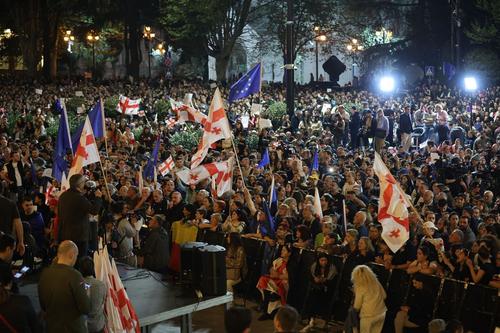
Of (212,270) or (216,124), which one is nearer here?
(212,270)

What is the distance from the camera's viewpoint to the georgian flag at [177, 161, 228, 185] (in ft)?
51.1

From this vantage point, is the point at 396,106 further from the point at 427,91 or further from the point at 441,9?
the point at 441,9

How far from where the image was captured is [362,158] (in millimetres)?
20219

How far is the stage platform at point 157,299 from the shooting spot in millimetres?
10102

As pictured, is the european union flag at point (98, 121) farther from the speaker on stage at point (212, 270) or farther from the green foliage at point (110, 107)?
the green foliage at point (110, 107)

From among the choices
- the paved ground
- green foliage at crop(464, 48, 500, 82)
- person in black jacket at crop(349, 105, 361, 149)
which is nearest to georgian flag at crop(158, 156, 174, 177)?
the paved ground

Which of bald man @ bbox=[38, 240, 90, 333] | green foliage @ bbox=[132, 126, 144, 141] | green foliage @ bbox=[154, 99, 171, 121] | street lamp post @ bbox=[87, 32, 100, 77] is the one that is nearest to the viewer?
bald man @ bbox=[38, 240, 90, 333]

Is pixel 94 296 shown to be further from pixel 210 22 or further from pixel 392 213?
pixel 210 22

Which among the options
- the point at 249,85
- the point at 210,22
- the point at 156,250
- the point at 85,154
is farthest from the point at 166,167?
the point at 210,22

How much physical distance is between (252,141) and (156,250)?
43.0 ft

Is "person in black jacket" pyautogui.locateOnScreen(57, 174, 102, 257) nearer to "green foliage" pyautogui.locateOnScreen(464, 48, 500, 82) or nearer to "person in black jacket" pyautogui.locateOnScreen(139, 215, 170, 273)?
"person in black jacket" pyautogui.locateOnScreen(139, 215, 170, 273)

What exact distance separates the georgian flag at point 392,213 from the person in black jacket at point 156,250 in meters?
3.48

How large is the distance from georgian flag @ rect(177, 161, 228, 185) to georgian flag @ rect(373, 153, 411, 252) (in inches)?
162

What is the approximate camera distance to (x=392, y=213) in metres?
11.6
